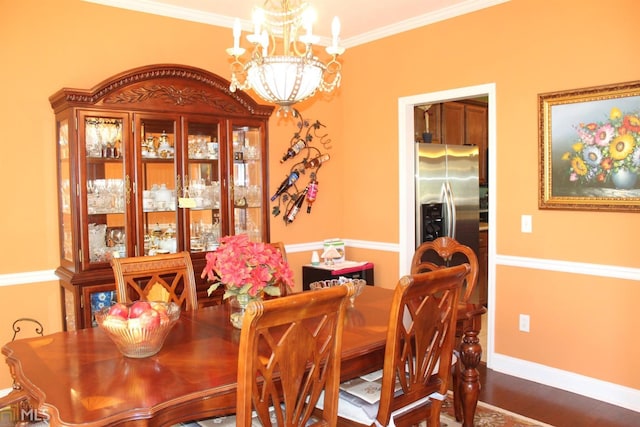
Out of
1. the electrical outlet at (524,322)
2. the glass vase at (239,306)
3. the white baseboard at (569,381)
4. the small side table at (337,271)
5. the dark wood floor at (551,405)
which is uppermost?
the glass vase at (239,306)

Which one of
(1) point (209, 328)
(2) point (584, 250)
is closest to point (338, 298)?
(1) point (209, 328)

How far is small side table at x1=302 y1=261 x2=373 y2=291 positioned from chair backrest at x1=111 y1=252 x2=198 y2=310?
1.84 metres

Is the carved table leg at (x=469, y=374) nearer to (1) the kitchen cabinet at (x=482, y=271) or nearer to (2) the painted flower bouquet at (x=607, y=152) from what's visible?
(2) the painted flower bouquet at (x=607, y=152)

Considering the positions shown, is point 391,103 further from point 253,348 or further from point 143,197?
point 253,348

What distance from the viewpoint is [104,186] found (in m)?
3.44

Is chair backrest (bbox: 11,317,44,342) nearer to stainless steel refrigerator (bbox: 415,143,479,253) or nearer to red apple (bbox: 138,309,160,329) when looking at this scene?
red apple (bbox: 138,309,160,329)

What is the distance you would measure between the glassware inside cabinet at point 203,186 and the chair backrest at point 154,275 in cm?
89

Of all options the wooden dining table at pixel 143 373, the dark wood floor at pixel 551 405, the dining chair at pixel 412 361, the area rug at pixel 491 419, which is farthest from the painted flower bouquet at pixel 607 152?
the wooden dining table at pixel 143 373

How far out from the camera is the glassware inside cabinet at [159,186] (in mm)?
3602

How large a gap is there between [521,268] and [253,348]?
→ 2.73 metres

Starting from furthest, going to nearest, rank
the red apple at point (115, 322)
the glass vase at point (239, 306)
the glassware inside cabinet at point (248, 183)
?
the glassware inside cabinet at point (248, 183), the glass vase at point (239, 306), the red apple at point (115, 322)

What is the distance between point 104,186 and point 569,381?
3.31m

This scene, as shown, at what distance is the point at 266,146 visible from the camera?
13.5 feet

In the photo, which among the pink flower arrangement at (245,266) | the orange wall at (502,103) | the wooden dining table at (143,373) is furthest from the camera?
the orange wall at (502,103)
